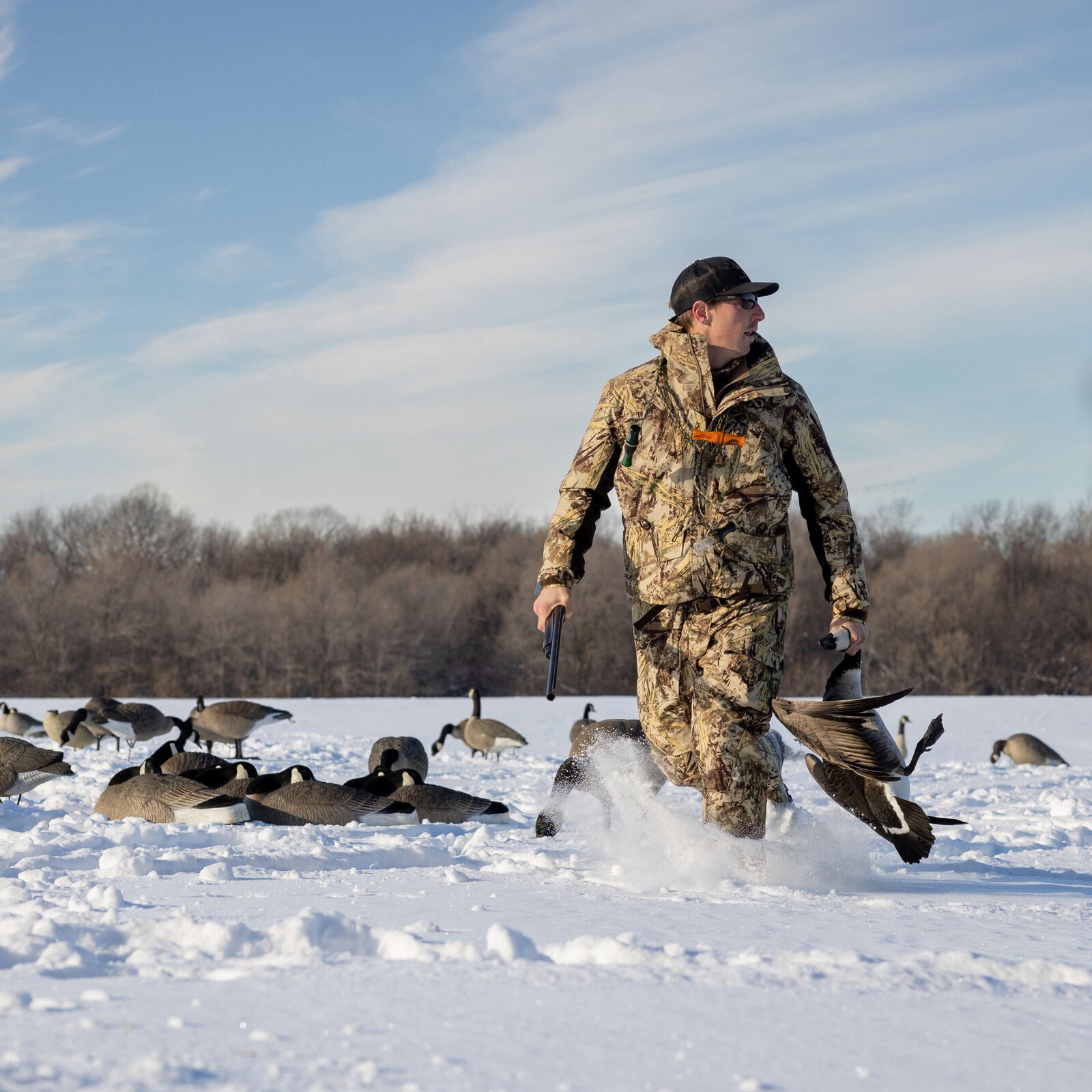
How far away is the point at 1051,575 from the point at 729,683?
48970 millimetres

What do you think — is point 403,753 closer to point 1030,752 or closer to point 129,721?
point 129,721

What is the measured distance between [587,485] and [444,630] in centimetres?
4323

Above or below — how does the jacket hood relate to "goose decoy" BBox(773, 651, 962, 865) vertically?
above

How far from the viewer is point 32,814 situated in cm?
659

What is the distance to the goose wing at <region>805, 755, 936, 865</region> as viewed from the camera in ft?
12.9

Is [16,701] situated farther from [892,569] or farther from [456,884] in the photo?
[892,569]

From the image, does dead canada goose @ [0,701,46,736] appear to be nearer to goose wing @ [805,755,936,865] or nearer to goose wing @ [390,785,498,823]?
A: goose wing @ [390,785,498,823]

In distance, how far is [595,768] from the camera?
5.07 meters

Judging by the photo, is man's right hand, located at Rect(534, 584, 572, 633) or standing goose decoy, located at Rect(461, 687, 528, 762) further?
standing goose decoy, located at Rect(461, 687, 528, 762)

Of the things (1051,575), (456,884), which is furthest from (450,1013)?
(1051,575)

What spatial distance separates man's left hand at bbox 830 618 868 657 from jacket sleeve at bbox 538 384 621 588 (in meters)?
0.90

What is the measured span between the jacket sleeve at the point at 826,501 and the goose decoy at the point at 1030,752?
11.8 metres

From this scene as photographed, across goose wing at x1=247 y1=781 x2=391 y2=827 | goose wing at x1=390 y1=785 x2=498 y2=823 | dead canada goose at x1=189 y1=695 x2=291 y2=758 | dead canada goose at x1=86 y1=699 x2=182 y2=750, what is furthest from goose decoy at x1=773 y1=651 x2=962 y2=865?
dead canada goose at x1=86 y1=699 x2=182 y2=750

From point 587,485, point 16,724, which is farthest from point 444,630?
point 587,485
